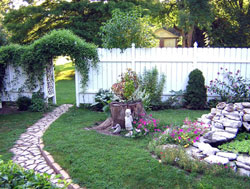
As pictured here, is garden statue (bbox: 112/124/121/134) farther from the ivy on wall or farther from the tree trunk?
the ivy on wall

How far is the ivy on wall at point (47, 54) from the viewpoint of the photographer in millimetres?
7398

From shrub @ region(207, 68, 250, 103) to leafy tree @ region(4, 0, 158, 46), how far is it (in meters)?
6.97

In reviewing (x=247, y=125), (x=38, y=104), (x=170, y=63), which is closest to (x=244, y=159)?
(x=247, y=125)

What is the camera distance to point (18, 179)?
2.11 metres

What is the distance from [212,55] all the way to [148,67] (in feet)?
6.58

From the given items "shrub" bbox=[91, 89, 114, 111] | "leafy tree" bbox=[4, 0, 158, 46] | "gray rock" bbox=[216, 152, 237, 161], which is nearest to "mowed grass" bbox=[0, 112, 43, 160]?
"shrub" bbox=[91, 89, 114, 111]

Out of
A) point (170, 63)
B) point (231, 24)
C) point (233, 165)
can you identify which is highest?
point (231, 24)

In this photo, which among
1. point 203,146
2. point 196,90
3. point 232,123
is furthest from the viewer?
point 196,90

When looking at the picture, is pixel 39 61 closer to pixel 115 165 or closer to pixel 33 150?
pixel 33 150

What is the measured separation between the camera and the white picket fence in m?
7.56

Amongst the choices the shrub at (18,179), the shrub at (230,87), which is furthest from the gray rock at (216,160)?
the shrub at (230,87)

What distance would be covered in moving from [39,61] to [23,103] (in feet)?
4.74

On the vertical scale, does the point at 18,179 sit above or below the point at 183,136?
above

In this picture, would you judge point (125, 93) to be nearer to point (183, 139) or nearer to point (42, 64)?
point (183, 139)
